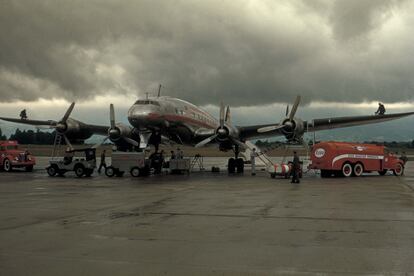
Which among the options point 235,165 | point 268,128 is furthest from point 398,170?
point 235,165

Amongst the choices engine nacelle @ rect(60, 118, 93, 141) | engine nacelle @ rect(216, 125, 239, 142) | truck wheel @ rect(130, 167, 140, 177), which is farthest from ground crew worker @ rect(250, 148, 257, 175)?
engine nacelle @ rect(60, 118, 93, 141)

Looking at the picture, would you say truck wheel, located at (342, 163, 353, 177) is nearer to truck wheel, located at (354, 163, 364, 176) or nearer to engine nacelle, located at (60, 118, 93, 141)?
truck wheel, located at (354, 163, 364, 176)

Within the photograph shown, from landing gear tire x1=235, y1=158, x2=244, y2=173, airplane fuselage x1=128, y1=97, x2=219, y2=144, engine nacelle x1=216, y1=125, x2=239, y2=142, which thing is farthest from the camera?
landing gear tire x1=235, y1=158, x2=244, y2=173

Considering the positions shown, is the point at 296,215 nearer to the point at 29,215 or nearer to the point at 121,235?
the point at 121,235

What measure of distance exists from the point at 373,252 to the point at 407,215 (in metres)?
4.76

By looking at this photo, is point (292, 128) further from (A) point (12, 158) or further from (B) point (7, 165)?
(B) point (7, 165)

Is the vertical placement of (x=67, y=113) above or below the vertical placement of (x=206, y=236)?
above

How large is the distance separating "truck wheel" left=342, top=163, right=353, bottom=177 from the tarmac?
1214 cm

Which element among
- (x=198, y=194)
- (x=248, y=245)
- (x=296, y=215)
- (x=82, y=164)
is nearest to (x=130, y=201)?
(x=198, y=194)

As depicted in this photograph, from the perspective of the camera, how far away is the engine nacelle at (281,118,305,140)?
2952 cm

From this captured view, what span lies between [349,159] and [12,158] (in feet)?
77.8

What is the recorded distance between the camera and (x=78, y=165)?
27.7 m

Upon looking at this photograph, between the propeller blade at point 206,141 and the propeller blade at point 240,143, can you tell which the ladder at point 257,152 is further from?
the propeller blade at point 206,141

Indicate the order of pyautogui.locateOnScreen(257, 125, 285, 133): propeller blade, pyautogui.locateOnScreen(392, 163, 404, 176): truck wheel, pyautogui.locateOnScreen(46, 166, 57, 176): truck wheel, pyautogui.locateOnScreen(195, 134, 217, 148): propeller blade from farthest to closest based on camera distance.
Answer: pyautogui.locateOnScreen(195, 134, 217, 148): propeller blade, pyautogui.locateOnScreen(257, 125, 285, 133): propeller blade, pyautogui.locateOnScreen(392, 163, 404, 176): truck wheel, pyautogui.locateOnScreen(46, 166, 57, 176): truck wheel
